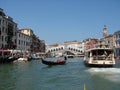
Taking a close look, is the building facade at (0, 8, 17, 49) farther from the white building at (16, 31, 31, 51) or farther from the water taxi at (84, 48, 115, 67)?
the water taxi at (84, 48, 115, 67)

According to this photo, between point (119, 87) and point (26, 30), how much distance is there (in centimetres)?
5637

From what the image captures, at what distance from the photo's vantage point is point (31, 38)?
222 ft

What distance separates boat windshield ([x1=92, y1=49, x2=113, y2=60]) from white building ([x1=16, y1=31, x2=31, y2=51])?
3170cm

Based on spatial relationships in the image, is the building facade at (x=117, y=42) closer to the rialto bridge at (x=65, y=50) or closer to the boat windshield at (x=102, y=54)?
the boat windshield at (x=102, y=54)

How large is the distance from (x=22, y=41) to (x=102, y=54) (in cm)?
3573

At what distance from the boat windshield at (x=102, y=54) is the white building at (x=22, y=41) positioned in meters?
31.7

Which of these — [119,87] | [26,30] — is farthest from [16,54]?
[119,87]

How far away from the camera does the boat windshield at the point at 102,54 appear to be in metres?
22.5

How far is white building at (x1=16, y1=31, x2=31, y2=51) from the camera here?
53213mm

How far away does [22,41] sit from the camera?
56750 millimetres

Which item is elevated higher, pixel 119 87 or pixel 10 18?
pixel 10 18

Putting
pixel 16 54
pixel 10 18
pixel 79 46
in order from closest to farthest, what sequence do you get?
pixel 16 54 → pixel 10 18 → pixel 79 46

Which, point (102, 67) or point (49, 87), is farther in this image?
point (102, 67)

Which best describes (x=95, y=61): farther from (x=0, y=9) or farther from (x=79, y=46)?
(x=79, y=46)
